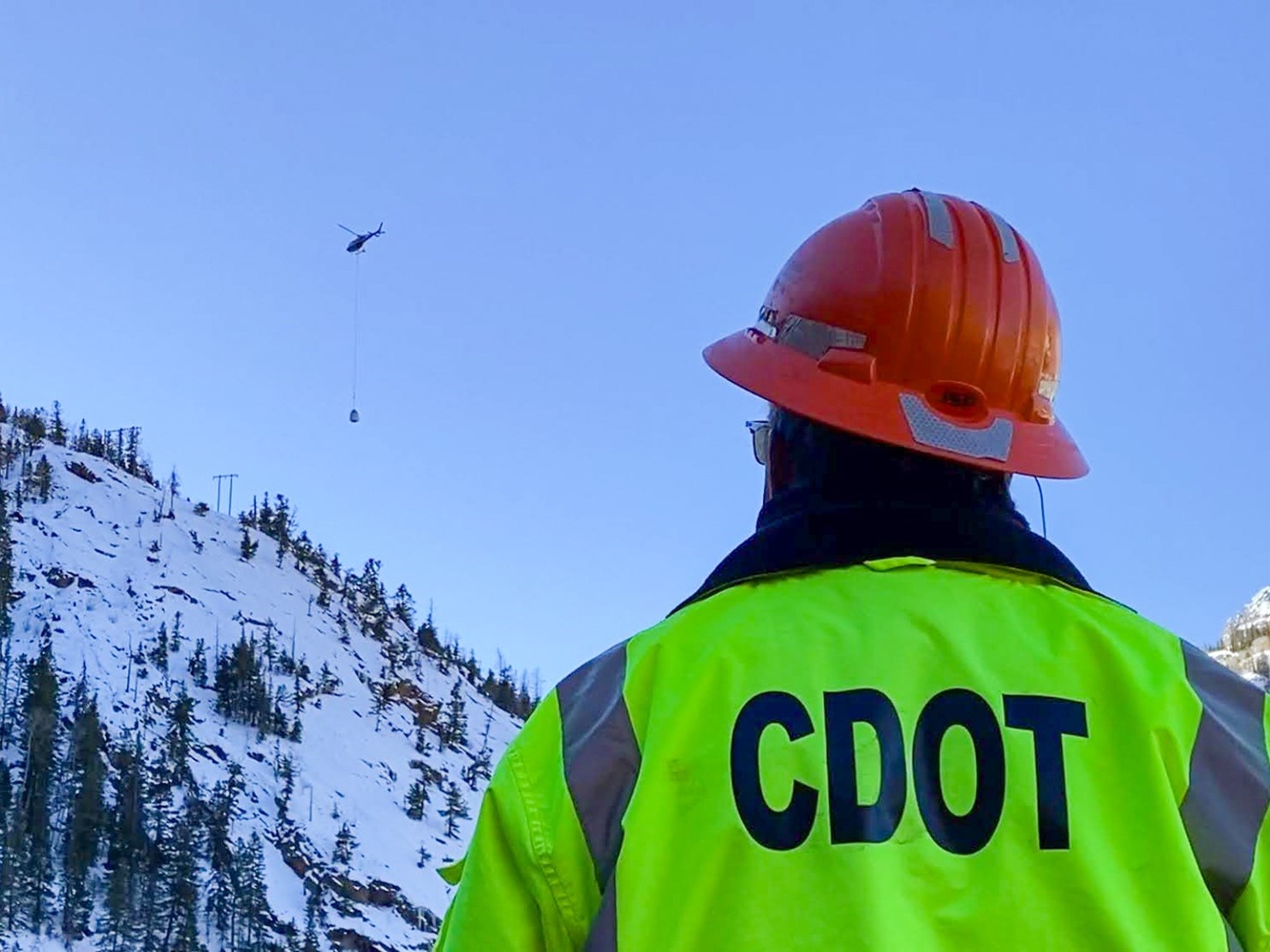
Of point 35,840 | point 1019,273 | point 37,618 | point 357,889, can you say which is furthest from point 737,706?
point 37,618

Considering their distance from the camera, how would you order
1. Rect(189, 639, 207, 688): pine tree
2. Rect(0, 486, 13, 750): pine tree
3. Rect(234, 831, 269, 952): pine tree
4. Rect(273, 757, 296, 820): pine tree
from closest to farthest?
Rect(234, 831, 269, 952): pine tree → Rect(0, 486, 13, 750): pine tree → Rect(273, 757, 296, 820): pine tree → Rect(189, 639, 207, 688): pine tree

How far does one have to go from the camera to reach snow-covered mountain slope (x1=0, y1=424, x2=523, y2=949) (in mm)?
72500

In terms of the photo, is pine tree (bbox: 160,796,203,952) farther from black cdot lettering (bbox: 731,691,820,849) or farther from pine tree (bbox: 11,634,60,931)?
black cdot lettering (bbox: 731,691,820,849)

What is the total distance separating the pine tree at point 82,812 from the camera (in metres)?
61.8

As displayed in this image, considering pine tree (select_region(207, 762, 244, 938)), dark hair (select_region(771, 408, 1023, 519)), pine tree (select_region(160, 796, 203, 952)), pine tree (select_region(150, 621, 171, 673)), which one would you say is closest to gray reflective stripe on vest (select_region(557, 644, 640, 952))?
dark hair (select_region(771, 408, 1023, 519))

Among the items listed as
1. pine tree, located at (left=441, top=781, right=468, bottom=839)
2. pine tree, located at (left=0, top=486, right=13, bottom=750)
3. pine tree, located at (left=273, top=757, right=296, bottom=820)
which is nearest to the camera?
pine tree, located at (left=0, top=486, right=13, bottom=750)

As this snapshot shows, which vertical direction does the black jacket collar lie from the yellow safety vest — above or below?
above

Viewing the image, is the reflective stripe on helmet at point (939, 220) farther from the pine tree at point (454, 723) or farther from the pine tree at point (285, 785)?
the pine tree at point (454, 723)

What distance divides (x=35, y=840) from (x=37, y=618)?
14880mm

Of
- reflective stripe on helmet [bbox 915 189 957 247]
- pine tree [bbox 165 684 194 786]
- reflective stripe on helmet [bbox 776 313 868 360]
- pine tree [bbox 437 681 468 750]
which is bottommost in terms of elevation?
reflective stripe on helmet [bbox 776 313 868 360]

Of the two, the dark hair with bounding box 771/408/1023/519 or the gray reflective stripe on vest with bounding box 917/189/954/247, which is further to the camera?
the gray reflective stripe on vest with bounding box 917/189/954/247

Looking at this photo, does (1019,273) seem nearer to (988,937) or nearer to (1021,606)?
(1021,606)

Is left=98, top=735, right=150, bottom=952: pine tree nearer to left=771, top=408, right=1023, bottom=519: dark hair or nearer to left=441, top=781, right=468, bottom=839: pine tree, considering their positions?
left=441, top=781, right=468, bottom=839: pine tree

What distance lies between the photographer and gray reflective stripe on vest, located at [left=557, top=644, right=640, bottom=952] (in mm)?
1831
